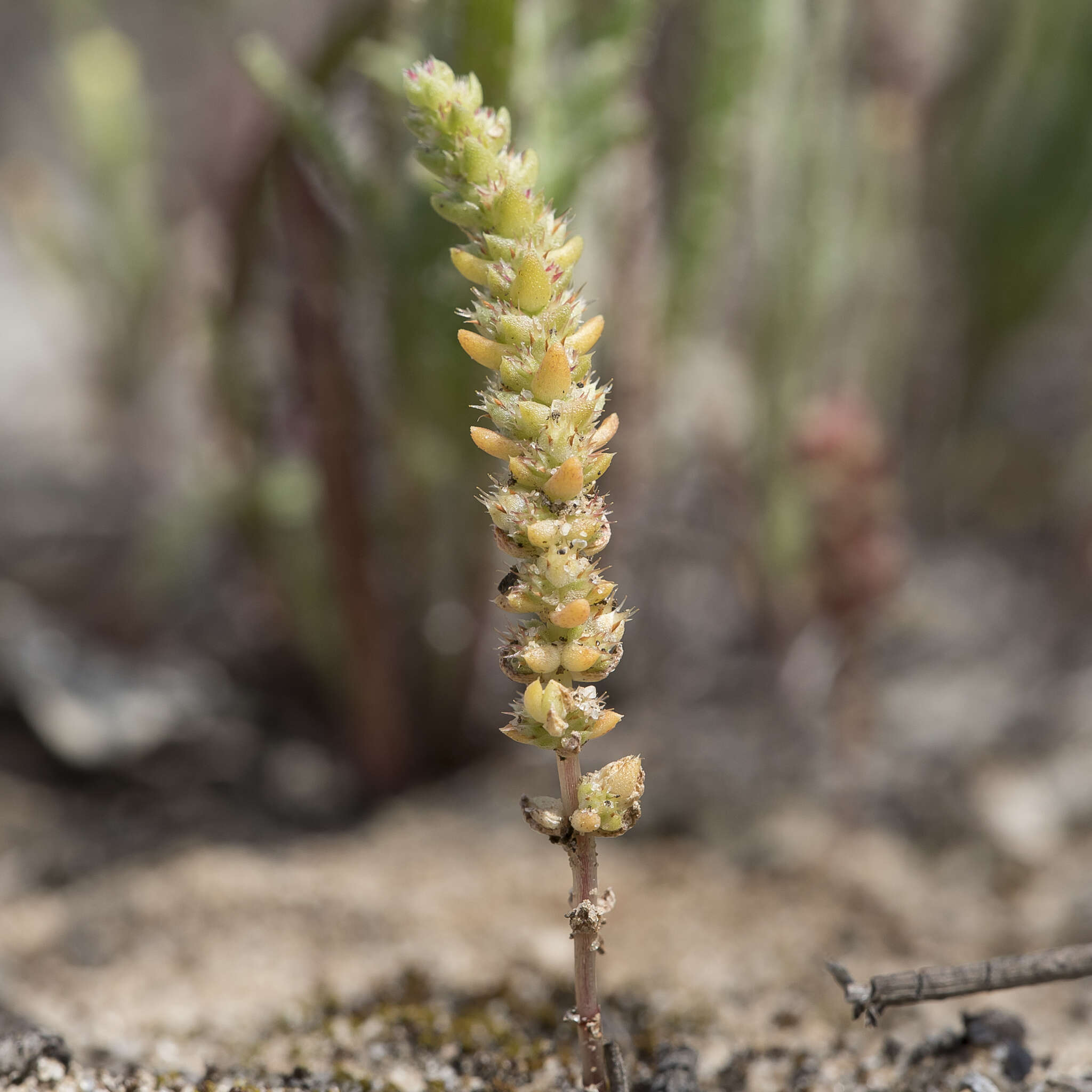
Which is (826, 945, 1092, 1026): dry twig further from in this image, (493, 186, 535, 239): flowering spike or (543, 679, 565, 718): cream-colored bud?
(493, 186, 535, 239): flowering spike

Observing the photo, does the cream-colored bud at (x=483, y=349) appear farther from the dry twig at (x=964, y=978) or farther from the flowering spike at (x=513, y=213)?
the dry twig at (x=964, y=978)

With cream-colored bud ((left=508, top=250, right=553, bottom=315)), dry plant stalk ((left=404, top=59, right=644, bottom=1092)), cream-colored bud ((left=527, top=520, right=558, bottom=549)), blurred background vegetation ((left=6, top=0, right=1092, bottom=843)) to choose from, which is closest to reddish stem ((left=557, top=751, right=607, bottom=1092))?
dry plant stalk ((left=404, top=59, right=644, bottom=1092))

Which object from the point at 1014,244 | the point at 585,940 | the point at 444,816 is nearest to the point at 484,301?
the point at 585,940

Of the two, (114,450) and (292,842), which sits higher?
(114,450)

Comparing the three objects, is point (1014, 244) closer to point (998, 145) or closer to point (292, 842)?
point (998, 145)

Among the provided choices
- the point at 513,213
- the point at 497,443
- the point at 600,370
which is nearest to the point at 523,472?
the point at 497,443

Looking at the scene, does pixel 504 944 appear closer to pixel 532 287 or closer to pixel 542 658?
pixel 542 658

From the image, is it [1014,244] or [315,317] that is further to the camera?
[1014,244]
